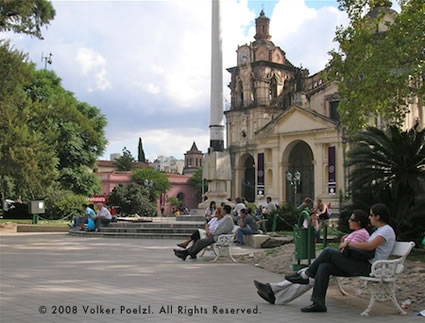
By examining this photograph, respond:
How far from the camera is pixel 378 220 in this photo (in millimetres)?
7344

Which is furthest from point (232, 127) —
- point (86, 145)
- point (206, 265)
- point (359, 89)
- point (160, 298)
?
point (160, 298)

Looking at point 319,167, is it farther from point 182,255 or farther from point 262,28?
point 182,255

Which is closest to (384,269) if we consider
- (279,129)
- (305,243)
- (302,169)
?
(305,243)

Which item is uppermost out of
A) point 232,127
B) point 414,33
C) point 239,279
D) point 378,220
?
point 232,127

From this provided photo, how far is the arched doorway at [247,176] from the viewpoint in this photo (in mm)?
64312

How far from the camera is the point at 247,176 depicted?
6594cm

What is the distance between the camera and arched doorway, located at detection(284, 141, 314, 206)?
56.9m

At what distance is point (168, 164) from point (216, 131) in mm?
123063

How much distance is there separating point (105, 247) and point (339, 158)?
3875cm

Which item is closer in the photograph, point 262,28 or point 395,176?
point 395,176

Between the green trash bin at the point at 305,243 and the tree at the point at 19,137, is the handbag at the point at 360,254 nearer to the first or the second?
the green trash bin at the point at 305,243

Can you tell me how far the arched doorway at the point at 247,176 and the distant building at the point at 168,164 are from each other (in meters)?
74.7

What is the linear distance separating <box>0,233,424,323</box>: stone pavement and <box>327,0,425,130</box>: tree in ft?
23.5

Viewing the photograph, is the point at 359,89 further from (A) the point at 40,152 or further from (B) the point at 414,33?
(A) the point at 40,152
